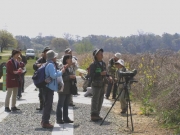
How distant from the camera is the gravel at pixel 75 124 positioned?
7.30 m

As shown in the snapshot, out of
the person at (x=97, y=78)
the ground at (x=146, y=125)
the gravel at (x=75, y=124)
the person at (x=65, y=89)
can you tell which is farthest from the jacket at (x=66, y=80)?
the ground at (x=146, y=125)

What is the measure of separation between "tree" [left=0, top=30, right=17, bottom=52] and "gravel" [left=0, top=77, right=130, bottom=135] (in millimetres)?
76613

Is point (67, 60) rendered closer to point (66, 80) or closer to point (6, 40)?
point (66, 80)

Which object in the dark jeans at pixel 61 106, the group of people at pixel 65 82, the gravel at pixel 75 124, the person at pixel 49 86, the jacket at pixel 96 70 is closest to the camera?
the gravel at pixel 75 124

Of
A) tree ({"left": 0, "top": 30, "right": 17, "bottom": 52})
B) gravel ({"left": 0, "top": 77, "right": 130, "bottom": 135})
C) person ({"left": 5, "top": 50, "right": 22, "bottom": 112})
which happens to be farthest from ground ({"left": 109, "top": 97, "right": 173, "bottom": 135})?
tree ({"left": 0, "top": 30, "right": 17, "bottom": 52})

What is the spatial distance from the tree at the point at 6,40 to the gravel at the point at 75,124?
76.6 meters

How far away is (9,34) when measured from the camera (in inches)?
3425

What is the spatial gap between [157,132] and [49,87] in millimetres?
2434

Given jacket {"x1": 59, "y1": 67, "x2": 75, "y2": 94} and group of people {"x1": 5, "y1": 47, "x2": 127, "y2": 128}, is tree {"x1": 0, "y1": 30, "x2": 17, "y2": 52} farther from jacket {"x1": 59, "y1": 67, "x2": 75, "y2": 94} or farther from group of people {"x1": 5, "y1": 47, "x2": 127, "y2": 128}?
jacket {"x1": 59, "y1": 67, "x2": 75, "y2": 94}

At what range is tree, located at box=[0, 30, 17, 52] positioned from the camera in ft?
275

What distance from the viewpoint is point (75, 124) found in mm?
8070

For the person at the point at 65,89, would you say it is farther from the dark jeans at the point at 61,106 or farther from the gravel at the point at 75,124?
the gravel at the point at 75,124

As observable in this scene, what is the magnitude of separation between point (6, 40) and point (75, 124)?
260 ft

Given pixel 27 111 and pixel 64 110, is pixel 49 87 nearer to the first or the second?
pixel 64 110
